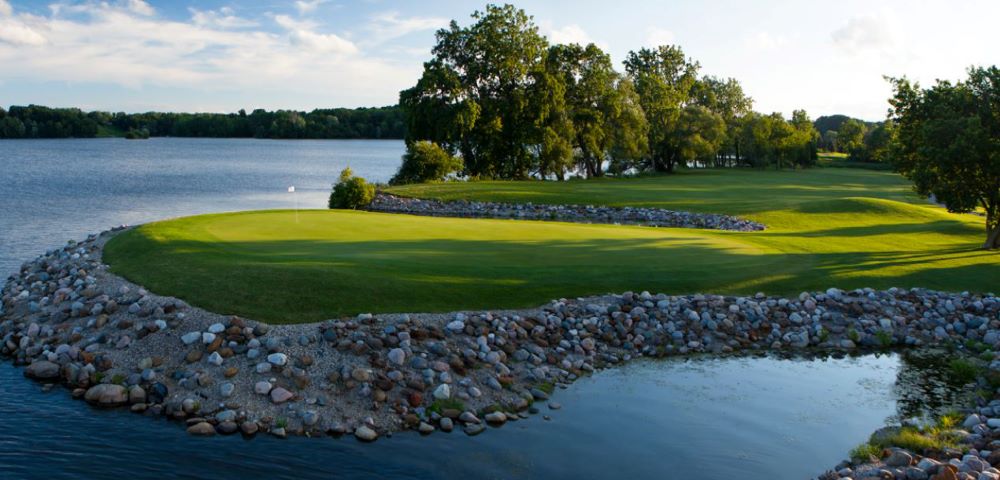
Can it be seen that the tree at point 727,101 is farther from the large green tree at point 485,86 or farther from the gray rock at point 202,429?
the gray rock at point 202,429

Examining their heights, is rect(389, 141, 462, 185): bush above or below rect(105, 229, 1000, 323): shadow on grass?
above

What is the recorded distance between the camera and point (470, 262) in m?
18.2

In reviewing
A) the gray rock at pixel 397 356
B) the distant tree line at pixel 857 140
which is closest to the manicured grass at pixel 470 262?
the gray rock at pixel 397 356

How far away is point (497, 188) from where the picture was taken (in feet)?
161

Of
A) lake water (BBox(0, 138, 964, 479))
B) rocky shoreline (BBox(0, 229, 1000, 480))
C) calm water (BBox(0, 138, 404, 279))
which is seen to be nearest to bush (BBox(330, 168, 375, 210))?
calm water (BBox(0, 138, 404, 279))

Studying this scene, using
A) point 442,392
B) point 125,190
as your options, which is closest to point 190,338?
point 442,392

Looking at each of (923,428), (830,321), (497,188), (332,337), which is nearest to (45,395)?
(332,337)

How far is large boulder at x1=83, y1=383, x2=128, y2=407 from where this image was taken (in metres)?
12.0

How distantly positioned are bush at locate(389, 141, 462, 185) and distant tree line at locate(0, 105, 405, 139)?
109m

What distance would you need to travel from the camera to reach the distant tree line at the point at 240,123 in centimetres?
Answer: 15988

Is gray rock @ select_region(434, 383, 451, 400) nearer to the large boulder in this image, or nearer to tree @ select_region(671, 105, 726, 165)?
the large boulder

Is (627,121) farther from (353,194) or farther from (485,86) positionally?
(353,194)

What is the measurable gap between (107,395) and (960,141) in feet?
78.1

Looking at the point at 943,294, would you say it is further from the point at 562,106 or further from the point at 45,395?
the point at 562,106
